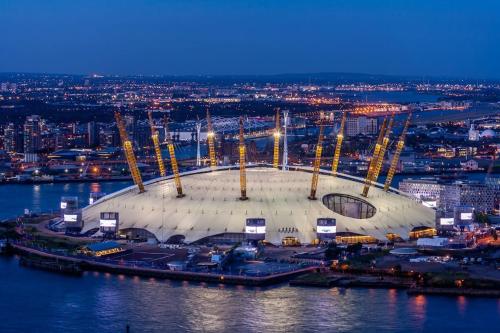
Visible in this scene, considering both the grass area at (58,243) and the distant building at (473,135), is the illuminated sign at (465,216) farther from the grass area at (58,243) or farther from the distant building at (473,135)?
the distant building at (473,135)

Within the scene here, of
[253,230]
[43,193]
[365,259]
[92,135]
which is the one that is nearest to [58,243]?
[253,230]

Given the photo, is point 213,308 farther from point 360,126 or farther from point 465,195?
point 360,126

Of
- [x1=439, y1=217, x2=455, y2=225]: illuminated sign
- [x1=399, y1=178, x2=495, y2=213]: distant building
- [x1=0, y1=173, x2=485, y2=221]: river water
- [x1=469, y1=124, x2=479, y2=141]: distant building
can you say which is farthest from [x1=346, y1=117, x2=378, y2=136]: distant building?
[x1=439, y1=217, x2=455, y2=225]: illuminated sign

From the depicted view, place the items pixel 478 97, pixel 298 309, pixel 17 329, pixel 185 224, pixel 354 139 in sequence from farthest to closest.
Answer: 1. pixel 478 97
2. pixel 354 139
3. pixel 185 224
4. pixel 298 309
5. pixel 17 329

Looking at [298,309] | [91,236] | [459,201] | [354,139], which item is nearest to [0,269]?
[91,236]

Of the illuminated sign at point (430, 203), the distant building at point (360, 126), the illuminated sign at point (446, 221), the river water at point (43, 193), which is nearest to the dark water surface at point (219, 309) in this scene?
the illuminated sign at point (446, 221)

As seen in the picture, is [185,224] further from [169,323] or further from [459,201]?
[459,201]

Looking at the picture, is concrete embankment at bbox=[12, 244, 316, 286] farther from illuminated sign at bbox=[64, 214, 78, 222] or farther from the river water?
the river water
